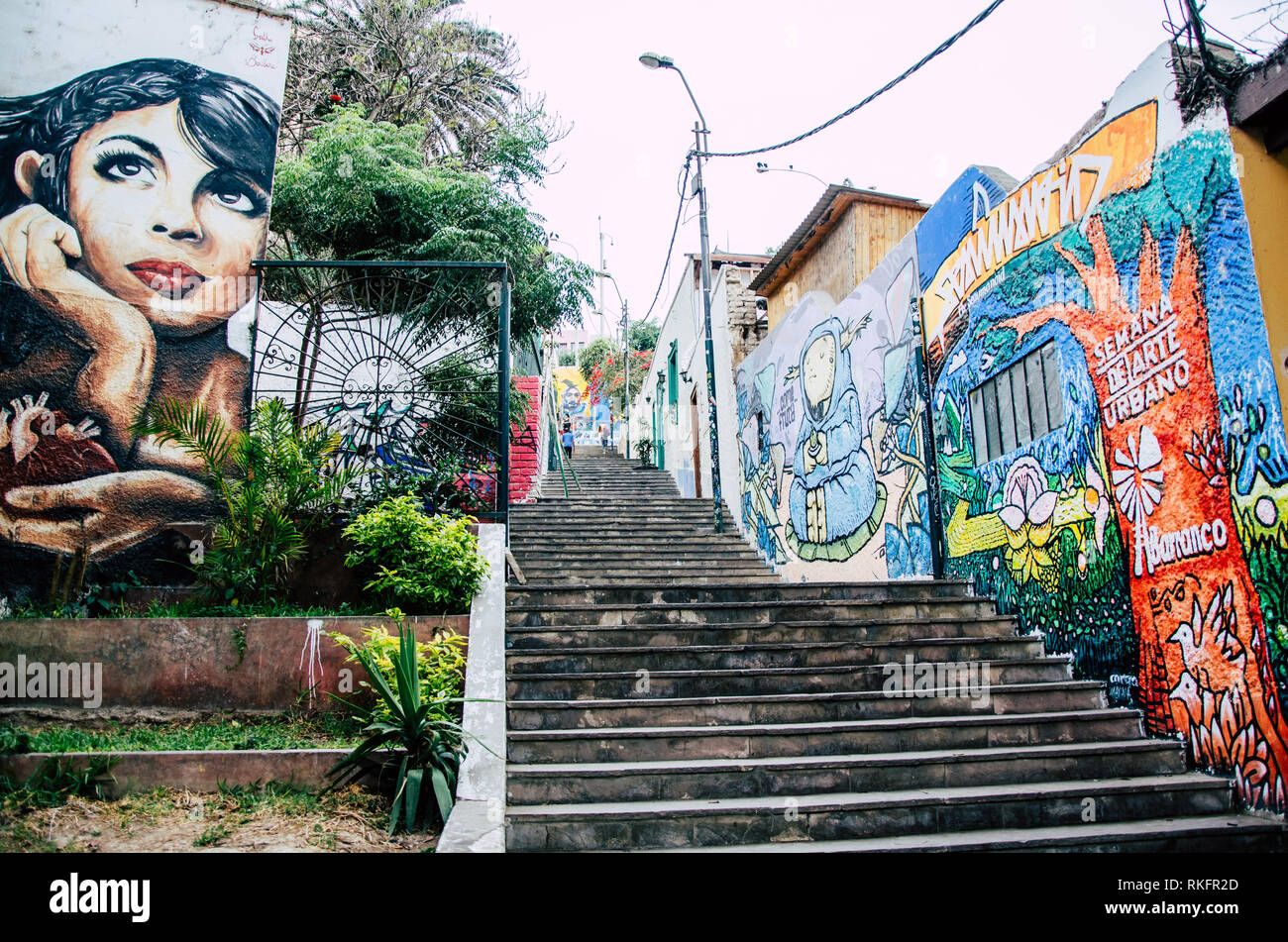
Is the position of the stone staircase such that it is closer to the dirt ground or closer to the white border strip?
the white border strip

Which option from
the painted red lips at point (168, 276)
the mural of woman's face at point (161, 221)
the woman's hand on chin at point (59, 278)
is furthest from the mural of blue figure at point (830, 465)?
the woman's hand on chin at point (59, 278)

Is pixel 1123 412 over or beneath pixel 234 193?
beneath

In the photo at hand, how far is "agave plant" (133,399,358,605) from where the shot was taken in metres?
5.81

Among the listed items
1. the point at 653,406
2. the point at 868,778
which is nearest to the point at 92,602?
the point at 868,778

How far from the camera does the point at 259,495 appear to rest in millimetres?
5938

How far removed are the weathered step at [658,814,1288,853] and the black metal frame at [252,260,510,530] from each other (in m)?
4.20

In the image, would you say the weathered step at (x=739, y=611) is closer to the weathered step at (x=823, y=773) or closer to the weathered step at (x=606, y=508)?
the weathered step at (x=823, y=773)

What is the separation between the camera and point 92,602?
5855mm

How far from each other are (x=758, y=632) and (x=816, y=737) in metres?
1.22

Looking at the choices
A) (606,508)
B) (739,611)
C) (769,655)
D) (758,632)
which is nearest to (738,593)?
(739,611)

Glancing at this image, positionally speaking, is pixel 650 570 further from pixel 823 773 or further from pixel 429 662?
pixel 823 773

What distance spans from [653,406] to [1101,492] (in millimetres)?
15197

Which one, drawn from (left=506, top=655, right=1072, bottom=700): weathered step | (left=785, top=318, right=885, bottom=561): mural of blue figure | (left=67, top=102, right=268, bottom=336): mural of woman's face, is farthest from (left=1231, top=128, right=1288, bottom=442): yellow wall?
(left=67, top=102, right=268, bottom=336): mural of woman's face
